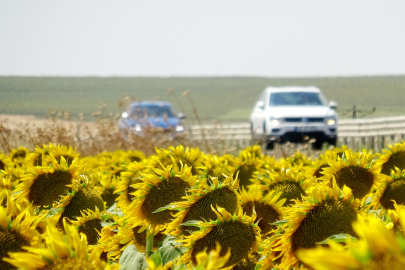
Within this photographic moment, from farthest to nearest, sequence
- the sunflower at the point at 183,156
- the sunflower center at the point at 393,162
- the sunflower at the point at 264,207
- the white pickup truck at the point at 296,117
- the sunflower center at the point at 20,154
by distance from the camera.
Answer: the white pickup truck at the point at 296,117 < the sunflower center at the point at 20,154 < the sunflower center at the point at 393,162 < the sunflower at the point at 183,156 < the sunflower at the point at 264,207

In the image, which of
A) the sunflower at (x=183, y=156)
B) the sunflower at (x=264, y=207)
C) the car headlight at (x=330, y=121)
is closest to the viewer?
the sunflower at (x=264, y=207)

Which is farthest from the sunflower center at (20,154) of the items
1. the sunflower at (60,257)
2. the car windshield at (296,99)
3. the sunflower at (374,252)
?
the car windshield at (296,99)

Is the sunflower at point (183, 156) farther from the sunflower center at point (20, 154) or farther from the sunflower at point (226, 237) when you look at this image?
the sunflower center at point (20, 154)

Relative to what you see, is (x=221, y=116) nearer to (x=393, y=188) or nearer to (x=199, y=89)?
(x=199, y=89)

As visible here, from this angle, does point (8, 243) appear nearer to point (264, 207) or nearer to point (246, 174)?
point (264, 207)

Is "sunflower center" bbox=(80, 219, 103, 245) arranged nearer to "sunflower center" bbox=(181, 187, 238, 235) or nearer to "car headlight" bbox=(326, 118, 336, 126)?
"sunflower center" bbox=(181, 187, 238, 235)

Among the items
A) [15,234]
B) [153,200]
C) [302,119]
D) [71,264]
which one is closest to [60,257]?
[71,264]

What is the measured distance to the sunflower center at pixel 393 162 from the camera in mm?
2607

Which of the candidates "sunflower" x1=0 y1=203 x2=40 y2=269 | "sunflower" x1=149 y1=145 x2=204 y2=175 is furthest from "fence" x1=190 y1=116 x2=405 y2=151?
"sunflower" x1=0 y1=203 x2=40 y2=269

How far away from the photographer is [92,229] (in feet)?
6.66

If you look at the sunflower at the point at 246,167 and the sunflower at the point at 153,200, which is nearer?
the sunflower at the point at 153,200

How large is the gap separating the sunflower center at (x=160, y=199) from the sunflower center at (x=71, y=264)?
34.8 inches

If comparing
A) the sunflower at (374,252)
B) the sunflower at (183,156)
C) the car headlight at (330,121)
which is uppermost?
the sunflower at (374,252)

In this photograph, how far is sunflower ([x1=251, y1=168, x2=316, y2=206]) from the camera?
2.20 m
